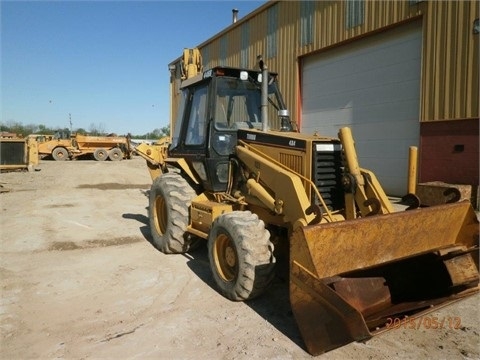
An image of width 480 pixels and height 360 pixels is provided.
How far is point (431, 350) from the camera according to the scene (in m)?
3.20

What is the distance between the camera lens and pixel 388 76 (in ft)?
34.9

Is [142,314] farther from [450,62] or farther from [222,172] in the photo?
[450,62]

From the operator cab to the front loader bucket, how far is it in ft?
7.81

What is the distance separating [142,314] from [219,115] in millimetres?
2781

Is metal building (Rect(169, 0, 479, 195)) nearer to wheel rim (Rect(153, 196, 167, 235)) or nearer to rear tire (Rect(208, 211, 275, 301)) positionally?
wheel rim (Rect(153, 196, 167, 235))

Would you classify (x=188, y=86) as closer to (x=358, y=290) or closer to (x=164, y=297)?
(x=164, y=297)

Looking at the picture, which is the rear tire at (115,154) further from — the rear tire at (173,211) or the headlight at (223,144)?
the headlight at (223,144)

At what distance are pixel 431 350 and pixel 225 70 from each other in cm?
410

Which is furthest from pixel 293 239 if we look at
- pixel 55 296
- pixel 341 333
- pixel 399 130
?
pixel 399 130

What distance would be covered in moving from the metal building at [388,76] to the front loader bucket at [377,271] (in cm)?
556

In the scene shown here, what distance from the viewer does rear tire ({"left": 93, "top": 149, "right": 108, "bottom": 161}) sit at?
29697 millimetres
